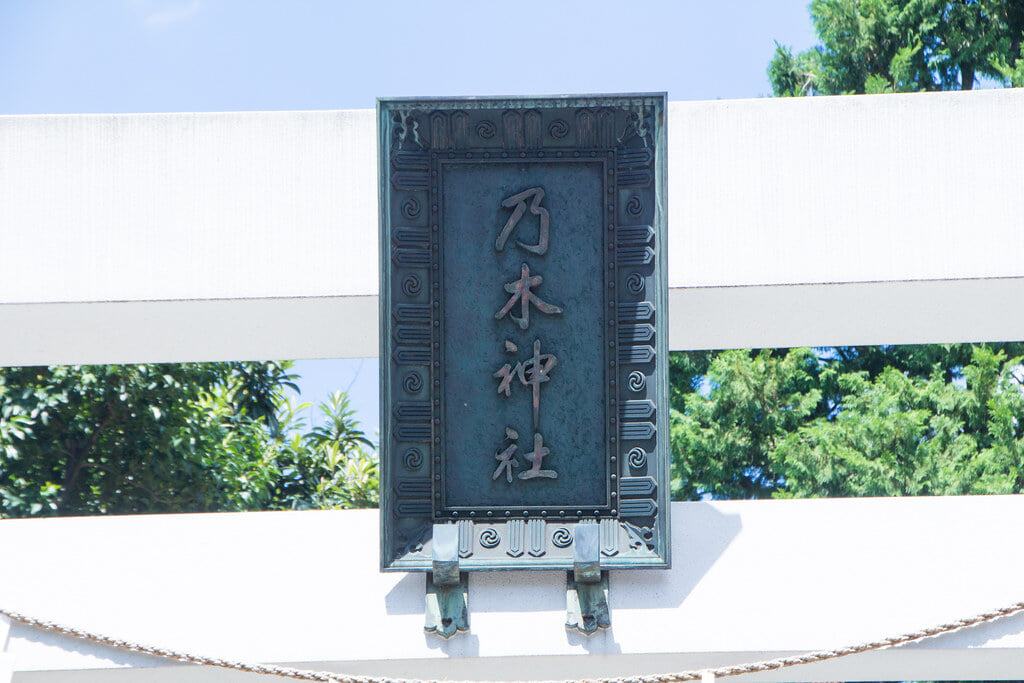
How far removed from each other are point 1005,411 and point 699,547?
17.7 ft

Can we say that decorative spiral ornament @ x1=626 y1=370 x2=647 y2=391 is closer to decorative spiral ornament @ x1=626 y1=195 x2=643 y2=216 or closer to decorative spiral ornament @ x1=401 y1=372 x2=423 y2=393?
decorative spiral ornament @ x1=626 y1=195 x2=643 y2=216

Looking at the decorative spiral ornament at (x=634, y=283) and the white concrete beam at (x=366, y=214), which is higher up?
the white concrete beam at (x=366, y=214)

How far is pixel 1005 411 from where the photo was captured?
27.1 feet

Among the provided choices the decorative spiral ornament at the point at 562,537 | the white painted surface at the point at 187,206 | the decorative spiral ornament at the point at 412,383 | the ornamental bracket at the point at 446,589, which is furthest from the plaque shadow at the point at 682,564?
the white painted surface at the point at 187,206

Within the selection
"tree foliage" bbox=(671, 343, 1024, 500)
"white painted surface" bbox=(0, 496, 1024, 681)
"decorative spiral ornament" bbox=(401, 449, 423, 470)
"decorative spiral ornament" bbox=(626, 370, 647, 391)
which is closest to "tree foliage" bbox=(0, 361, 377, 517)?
"tree foliage" bbox=(671, 343, 1024, 500)

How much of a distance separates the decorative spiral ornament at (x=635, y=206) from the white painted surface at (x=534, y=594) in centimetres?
90

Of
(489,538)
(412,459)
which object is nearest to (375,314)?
(412,459)

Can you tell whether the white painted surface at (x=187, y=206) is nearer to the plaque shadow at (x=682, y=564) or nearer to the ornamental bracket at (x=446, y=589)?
the ornamental bracket at (x=446, y=589)

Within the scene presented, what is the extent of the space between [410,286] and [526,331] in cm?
35

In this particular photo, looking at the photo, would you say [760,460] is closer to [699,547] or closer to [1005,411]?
[1005,411]

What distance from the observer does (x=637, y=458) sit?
3492 millimetres

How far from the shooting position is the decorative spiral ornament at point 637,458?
3490 millimetres

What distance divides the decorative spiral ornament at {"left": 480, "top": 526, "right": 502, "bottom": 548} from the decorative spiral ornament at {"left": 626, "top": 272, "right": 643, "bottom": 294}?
0.78m

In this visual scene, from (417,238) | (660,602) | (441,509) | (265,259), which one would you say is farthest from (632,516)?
(265,259)
